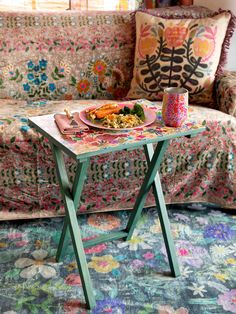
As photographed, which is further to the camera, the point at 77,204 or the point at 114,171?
the point at 114,171

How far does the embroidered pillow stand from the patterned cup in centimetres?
84

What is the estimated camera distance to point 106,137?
1440 millimetres

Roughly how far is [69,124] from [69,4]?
1652 millimetres

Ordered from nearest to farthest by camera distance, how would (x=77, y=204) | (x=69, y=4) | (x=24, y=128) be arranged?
1. (x=77, y=204)
2. (x=24, y=128)
3. (x=69, y=4)

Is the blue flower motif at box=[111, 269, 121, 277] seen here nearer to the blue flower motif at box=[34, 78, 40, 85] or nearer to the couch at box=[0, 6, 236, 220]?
the couch at box=[0, 6, 236, 220]

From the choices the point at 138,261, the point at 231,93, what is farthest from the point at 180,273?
the point at 231,93

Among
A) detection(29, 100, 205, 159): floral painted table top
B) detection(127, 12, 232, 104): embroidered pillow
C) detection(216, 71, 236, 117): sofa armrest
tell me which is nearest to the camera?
detection(29, 100, 205, 159): floral painted table top

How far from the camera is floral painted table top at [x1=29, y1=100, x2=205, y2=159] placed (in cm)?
136

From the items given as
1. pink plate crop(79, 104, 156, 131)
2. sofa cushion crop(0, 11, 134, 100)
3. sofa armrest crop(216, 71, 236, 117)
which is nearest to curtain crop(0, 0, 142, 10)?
sofa cushion crop(0, 11, 134, 100)

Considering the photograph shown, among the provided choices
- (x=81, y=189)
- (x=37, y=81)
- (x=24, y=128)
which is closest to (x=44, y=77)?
(x=37, y=81)

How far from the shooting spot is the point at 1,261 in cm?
184

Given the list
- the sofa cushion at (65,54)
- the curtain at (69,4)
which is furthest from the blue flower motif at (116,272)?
the curtain at (69,4)

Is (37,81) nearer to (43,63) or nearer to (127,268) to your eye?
(43,63)

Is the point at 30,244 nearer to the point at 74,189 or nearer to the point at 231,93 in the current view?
the point at 74,189
